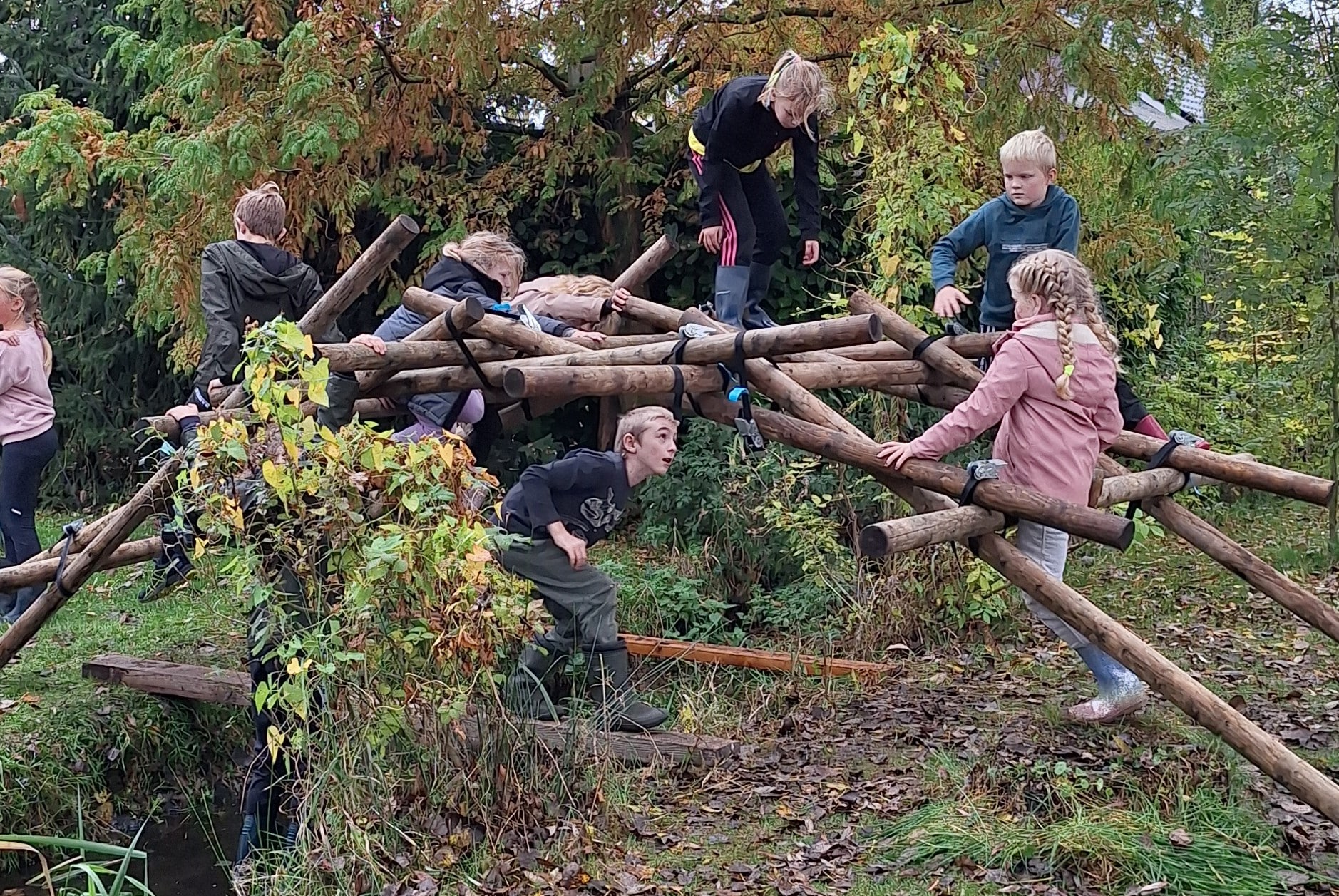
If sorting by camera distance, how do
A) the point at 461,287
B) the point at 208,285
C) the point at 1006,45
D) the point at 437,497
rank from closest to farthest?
the point at 437,497 < the point at 208,285 < the point at 461,287 < the point at 1006,45

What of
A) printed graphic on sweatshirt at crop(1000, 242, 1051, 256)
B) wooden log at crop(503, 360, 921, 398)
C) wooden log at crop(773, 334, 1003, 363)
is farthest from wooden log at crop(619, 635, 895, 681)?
printed graphic on sweatshirt at crop(1000, 242, 1051, 256)

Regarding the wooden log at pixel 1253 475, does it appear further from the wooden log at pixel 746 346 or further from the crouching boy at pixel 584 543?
the crouching boy at pixel 584 543

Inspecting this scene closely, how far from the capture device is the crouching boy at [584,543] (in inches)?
191

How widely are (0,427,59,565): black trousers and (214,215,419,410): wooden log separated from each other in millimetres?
2202

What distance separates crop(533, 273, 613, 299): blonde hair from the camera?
19.8 feet

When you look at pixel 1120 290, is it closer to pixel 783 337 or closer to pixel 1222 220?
pixel 1222 220

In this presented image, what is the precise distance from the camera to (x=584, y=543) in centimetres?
478

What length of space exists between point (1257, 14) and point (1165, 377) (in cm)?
378

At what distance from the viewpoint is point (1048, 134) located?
7445mm

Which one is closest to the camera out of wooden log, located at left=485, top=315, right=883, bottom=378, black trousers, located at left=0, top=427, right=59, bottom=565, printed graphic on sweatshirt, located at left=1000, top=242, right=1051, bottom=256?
wooden log, located at left=485, top=315, right=883, bottom=378

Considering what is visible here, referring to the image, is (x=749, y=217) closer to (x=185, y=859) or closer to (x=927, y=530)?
(x=927, y=530)

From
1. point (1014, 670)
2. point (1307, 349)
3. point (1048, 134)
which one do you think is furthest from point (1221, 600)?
point (1048, 134)

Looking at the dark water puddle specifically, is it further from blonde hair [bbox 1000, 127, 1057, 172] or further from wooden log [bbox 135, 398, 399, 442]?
blonde hair [bbox 1000, 127, 1057, 172]

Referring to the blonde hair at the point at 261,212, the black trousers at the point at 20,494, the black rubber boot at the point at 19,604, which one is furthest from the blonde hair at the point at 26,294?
the blonde hair at the point at 261,212
